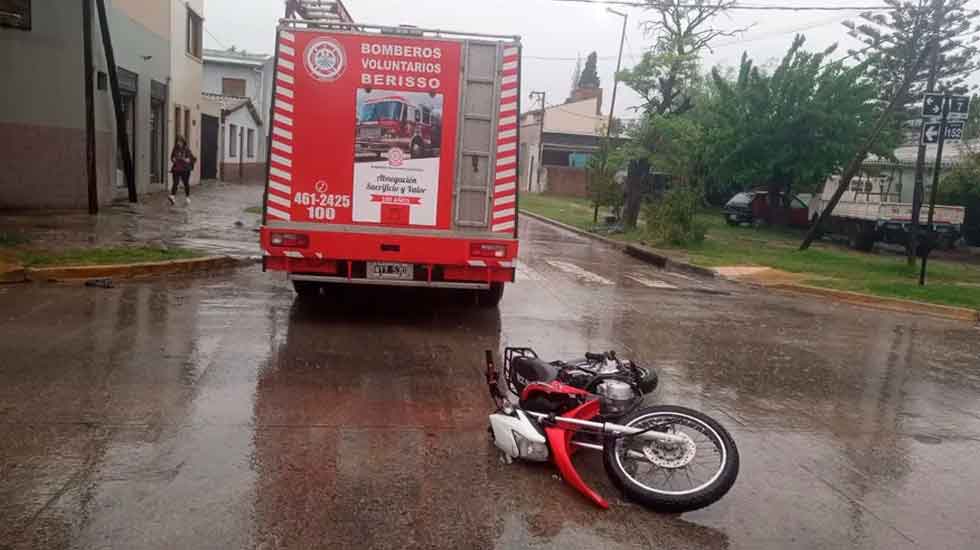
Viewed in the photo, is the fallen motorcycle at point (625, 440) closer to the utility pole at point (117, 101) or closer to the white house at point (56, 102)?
the white house at point (56, 102)

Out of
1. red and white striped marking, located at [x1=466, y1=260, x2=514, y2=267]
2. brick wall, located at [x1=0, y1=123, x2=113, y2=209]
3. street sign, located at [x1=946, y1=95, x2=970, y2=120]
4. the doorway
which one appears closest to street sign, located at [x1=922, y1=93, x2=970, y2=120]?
street sign, located at [x1=946, y1=95, x2=970, y2=120]

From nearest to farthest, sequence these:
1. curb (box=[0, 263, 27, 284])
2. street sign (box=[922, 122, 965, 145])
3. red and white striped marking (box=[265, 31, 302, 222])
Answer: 1. red and white striped marking (box=[265, 31, 302, 222])
2. curb (box=[0, 263, 27, 284])
3. street sign (box=[922, 122, 965, 145])

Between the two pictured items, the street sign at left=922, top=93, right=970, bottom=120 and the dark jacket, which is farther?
the dark jacket

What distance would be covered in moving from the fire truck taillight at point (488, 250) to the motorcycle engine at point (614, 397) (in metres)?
3.83

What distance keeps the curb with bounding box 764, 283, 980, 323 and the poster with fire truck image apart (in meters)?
8.23

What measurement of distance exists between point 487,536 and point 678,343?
17.9 feet

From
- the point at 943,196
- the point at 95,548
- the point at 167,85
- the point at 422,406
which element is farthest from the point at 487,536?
the point at 943,196

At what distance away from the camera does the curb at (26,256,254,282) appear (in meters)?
10.5

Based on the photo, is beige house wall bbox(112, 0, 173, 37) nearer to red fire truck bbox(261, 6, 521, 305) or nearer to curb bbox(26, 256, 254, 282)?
curb bbox(26, 256, 254, 282)

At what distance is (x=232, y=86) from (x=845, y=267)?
3398 centimetres

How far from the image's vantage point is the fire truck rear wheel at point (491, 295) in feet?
32.6

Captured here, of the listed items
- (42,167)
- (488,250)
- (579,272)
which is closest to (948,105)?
(579,272)

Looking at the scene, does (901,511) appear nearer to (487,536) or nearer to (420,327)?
(487,536)

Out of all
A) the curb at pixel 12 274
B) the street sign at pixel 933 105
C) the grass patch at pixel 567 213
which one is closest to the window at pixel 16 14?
the curb at pixel 12 274
